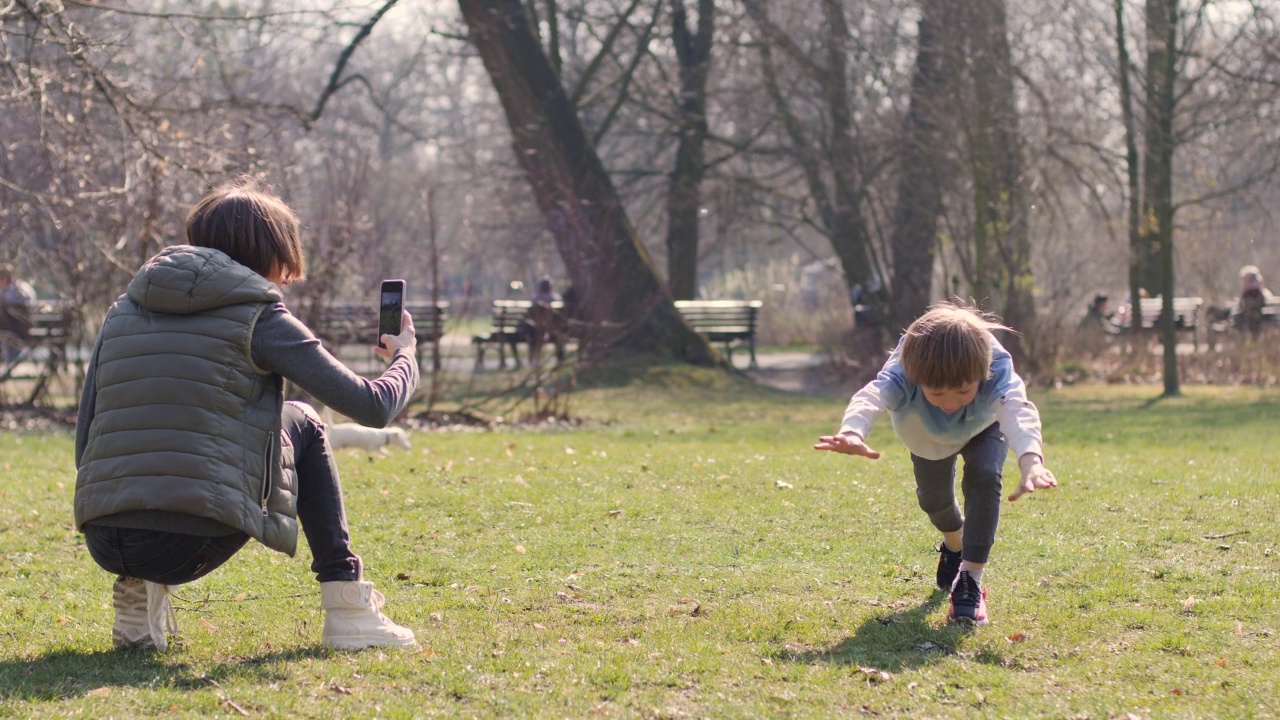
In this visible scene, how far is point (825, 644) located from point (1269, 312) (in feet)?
70.1

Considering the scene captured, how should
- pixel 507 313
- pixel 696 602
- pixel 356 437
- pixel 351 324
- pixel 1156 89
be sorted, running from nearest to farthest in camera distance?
pixel 696 602, pixel 356 437, pixel 351 324, pixel 1156 89, pixel 507 313

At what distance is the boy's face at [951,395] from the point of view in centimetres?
416

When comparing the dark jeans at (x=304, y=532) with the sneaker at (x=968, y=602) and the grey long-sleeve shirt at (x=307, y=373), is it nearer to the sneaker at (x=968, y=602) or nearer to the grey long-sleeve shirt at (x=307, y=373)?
the grey long-sleeve shirt at (x=307, y=373)

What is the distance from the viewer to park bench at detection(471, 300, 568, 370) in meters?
13.3

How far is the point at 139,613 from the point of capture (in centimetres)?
400

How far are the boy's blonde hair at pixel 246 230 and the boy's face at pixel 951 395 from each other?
1.97 metres

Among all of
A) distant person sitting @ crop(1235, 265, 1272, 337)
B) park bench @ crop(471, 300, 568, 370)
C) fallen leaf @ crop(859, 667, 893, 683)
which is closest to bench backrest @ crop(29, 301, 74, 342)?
park bench @ crop(471, 300, 568, 370)

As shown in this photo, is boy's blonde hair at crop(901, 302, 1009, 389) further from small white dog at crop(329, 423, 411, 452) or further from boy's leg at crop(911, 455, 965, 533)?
small white dog at crop(329, 423, 411, 452)

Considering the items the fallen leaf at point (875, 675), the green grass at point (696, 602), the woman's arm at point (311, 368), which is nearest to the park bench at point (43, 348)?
the green grass at point (696, 602)

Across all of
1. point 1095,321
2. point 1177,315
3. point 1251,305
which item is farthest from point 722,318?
point 1251,305

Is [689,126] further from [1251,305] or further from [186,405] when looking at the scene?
[186,405]

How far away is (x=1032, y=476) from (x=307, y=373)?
81.5 inches

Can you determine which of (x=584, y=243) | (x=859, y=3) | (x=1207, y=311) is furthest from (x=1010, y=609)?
(x=1207, y=311)

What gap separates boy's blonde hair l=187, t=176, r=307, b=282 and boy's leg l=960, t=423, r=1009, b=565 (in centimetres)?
227
